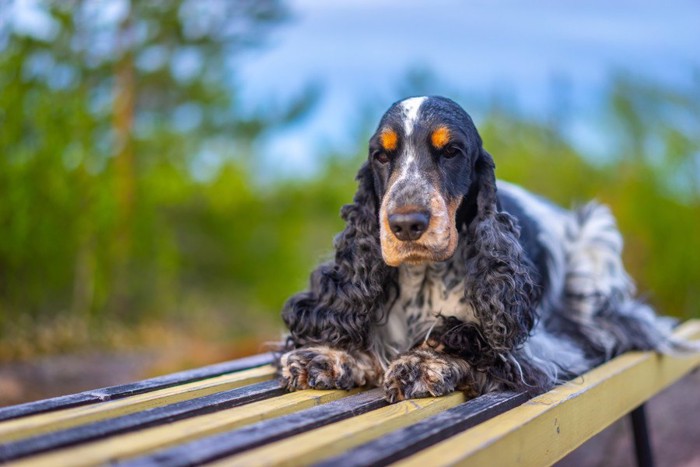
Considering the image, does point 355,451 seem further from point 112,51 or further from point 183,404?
point 112,51

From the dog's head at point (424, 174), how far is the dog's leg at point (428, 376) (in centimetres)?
38

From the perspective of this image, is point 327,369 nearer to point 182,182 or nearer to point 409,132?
point 409,132

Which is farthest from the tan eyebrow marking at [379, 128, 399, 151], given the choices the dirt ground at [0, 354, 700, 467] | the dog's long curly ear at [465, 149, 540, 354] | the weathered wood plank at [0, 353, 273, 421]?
the dirt ground at [0, 354, 700, 467]

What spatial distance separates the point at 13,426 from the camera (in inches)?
85.6

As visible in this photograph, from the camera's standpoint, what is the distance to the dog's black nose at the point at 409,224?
2676 mm

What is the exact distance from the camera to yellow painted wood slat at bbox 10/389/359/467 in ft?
6.08

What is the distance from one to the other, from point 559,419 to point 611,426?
323 cm

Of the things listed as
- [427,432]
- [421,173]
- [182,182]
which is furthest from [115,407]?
[182,182]

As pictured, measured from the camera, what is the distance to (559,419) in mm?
2744

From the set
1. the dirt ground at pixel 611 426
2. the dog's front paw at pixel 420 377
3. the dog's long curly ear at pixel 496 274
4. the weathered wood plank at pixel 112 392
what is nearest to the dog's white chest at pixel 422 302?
the dog's long curly ear at pixel 496 274

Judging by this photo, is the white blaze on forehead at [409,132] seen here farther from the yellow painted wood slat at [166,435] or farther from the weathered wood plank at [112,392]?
the weathered wood plank at [112,392]

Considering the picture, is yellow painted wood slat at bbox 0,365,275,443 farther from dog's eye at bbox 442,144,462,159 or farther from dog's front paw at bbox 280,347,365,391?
dog's eye at bbox 442,144,462,159

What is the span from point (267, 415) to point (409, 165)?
1052 millimetres

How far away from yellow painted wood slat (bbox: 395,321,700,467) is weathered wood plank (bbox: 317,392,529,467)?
37 mm
